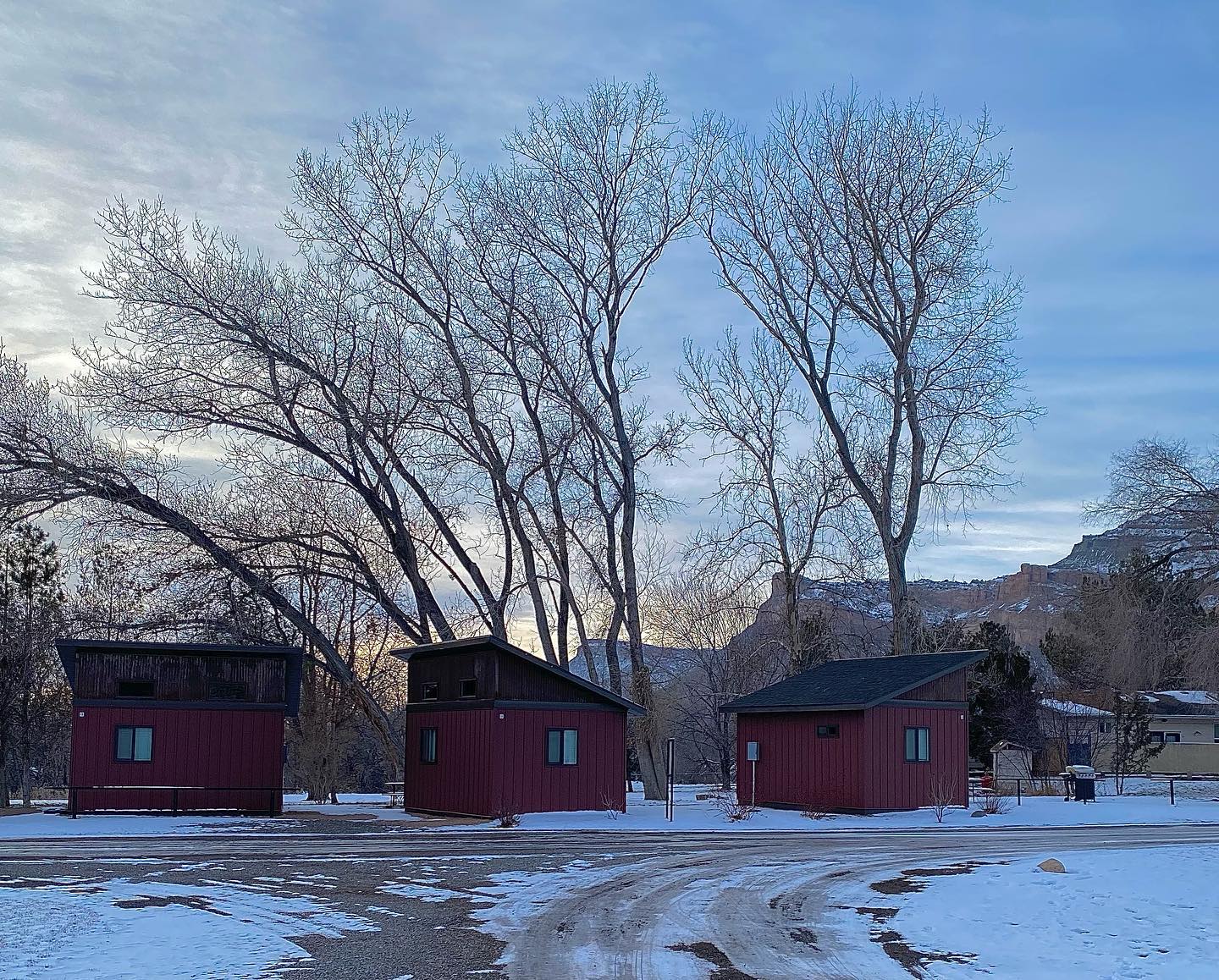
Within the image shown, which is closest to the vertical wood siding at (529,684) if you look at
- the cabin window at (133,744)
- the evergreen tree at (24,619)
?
the cabin window at (133,744)

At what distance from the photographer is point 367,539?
40312mm

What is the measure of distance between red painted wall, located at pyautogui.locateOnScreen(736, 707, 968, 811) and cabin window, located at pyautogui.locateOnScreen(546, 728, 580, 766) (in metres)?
6.21

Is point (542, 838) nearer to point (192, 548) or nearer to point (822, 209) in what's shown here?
point (192, 548)

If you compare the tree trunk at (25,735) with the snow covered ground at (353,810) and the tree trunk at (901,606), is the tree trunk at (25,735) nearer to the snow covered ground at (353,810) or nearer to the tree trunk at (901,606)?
the snow covered ground at (353,810)

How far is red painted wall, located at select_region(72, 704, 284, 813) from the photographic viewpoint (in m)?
30.5

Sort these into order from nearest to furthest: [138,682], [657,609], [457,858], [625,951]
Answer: [625,951] → [457,858] → [138,682] → [657,609]

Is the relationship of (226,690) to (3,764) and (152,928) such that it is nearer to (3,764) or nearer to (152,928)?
(3,764)

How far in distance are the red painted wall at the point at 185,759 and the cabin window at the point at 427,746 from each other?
11.9 ft

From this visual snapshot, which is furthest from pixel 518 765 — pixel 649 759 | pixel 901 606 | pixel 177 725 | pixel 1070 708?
pixel 1070 708

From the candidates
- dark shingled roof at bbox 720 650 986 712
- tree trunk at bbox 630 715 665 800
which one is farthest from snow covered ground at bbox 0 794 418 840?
dark shingled roof at bbox 720 650 986 712

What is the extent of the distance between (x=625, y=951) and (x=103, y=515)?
27768 mm

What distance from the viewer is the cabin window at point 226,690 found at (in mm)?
31750

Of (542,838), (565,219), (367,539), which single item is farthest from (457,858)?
(565,219)

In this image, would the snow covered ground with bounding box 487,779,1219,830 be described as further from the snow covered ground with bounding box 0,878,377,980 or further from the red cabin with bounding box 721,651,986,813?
the snow covered ground with bounding box 0,878,377,980
